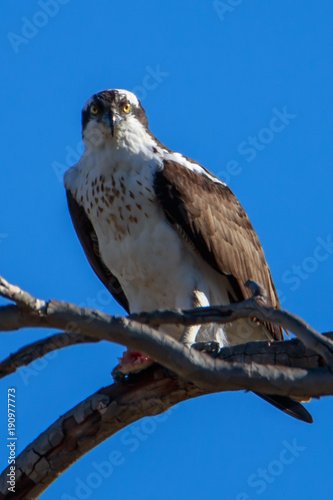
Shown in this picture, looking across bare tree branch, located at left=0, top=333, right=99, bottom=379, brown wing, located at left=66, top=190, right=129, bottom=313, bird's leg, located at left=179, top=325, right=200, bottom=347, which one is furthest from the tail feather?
bare tree branch, located at left=0, top=333, right=99, bottom=379

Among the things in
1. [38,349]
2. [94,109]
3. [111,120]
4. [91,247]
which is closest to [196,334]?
[91,247]

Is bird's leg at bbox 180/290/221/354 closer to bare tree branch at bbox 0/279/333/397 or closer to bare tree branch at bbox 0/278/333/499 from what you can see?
bare tree branch at bbox 0/278/333/499

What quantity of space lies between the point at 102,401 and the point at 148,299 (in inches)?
72.8

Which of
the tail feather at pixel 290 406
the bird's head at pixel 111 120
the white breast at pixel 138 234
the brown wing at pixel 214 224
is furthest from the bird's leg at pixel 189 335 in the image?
the bird's head at pixel 111 120

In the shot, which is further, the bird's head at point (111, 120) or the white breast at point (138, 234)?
the bird's head at point (111, 120)

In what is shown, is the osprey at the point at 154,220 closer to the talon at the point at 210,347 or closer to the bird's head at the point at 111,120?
the bird's head at the point at 111,120

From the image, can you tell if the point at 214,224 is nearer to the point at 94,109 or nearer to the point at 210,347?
the point at 94,109

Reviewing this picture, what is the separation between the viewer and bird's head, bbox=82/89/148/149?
272 inches

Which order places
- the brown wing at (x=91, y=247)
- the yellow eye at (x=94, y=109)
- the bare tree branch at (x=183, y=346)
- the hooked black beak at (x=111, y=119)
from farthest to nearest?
the brown wing at (x=91, y=247) < the yellow eye at (x=94, y=109) < the hooked black beak at (x=111, y=119) < the bare tree branch at (x=183, y=346)

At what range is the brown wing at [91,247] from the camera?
726 cm

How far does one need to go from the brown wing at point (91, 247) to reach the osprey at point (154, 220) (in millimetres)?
15

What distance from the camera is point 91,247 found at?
7.45m

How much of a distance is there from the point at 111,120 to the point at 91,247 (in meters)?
1.25

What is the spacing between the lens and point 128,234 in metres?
6.74
